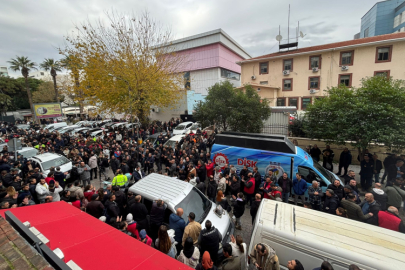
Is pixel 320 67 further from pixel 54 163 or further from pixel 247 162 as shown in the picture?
pixel 54 163

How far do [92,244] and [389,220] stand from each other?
20.5 ft

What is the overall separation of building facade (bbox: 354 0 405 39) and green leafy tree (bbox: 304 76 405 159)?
60973 mm

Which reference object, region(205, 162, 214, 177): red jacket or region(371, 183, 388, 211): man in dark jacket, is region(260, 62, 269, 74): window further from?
region(371, 183, 388, 211): man in dark jacket

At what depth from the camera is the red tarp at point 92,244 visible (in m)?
2.19

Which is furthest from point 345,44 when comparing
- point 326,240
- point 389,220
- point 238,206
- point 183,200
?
point 183,200

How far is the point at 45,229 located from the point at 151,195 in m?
→ 2.67

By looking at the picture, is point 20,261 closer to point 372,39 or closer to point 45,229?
point 45,229

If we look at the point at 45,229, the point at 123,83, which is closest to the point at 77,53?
the point at 123,83

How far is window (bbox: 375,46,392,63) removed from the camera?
2106 centimetres

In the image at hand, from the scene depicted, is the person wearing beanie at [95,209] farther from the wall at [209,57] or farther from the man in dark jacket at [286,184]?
the wall at [209,57]

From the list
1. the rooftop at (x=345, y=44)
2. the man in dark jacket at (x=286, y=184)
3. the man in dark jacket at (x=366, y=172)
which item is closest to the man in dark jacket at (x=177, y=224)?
the man in dark jacket at (x=286, y=184)

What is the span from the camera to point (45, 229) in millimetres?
2641

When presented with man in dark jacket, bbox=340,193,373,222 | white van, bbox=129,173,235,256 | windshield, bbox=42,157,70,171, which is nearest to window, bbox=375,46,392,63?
man in dark jacket, bbox=340,193,373,222

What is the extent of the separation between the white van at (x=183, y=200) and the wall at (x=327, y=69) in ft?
70.6
